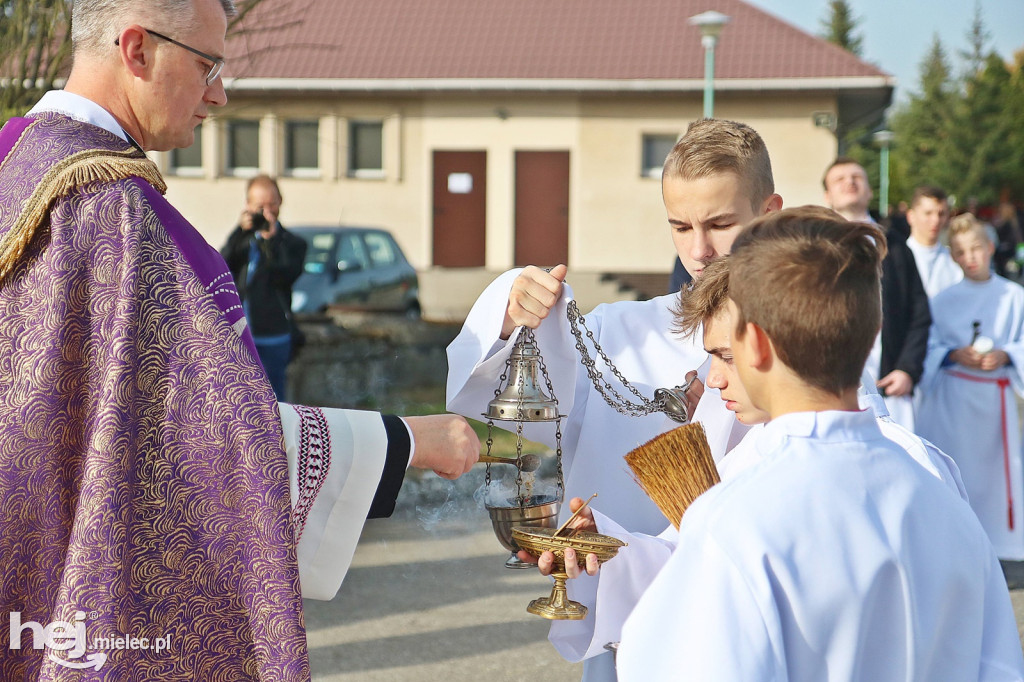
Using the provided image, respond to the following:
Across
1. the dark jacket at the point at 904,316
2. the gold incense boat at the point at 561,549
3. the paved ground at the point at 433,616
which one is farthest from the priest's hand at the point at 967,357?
the gold incense boat at the point at 561,549

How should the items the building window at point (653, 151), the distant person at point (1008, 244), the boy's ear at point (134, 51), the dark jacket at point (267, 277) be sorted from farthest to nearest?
the distant person at point (1008, 244), the building window at point (653, 151), the dark jacket at point (267, 277), the boy's ear at point (134, 51)

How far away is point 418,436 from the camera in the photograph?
2.16 meters

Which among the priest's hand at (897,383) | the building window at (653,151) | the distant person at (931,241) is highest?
the building window at (653,151)

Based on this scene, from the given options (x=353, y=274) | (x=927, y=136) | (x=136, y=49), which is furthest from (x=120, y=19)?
(x=927, y=136)

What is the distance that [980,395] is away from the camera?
6.52 m

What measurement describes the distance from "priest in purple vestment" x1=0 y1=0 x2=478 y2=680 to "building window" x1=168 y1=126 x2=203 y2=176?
18526 millimetres

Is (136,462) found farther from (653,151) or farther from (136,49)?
(653,151)

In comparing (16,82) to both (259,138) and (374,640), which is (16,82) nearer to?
(374,640)

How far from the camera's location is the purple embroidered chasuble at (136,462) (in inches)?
75.0

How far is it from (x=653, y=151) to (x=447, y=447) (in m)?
17.4

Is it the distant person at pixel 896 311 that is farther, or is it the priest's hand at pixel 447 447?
the distant person at pixel 896 311

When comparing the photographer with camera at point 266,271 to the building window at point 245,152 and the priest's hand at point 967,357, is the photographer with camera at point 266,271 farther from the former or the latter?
the building window at point 245,152

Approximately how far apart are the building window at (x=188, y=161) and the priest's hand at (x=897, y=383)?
15.9m

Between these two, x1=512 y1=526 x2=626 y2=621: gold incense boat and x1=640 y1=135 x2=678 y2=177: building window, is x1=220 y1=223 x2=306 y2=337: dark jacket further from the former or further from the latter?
x1=640 y1=135 x2=678 y2=177: building window
